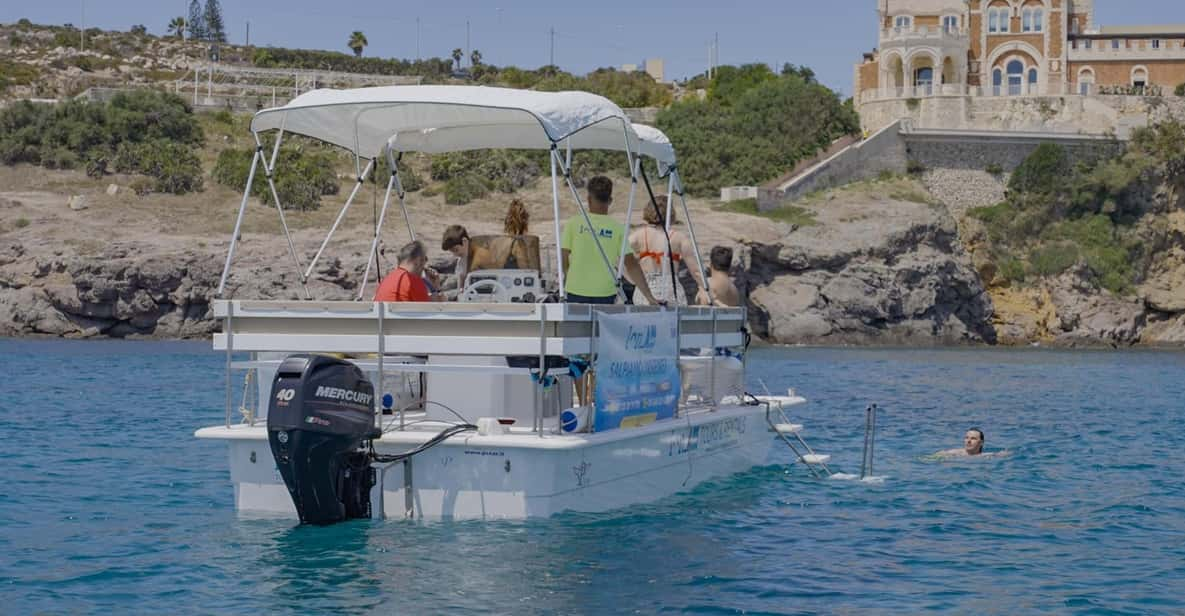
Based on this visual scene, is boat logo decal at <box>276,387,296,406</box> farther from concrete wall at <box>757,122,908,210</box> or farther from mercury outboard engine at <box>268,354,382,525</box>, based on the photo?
concrete wall at <box>757,122,908,210</box>

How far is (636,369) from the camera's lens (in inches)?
428

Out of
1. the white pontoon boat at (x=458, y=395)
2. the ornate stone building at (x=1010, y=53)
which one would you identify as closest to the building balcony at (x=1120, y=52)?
the ornate stone building at (x=1010, y=53)

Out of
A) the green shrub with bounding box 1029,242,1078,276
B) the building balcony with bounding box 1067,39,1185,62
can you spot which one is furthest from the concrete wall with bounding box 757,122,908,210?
the building balcony with bounding box 1067,39,1185,62

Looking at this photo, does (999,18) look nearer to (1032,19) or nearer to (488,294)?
(1032,19)

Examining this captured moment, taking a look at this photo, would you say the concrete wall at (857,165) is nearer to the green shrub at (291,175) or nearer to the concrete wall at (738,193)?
the concrete wall at (738,193)

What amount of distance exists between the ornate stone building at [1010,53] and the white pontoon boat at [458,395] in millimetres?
56254

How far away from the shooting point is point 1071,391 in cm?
2938

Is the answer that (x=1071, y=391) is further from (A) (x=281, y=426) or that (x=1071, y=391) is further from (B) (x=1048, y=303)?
(B) (x=1048, y=303)

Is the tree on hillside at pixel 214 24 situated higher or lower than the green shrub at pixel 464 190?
higher

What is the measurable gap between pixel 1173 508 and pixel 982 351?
3590 cm

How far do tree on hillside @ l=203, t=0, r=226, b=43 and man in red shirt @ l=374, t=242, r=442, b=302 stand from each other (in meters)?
106

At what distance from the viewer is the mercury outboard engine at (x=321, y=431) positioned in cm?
927

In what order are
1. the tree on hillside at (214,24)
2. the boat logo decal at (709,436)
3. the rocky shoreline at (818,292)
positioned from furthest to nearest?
the tree on hillside at (214,24)
the rocky shoreline at (818,292)
the boat logo decal at (709,436)

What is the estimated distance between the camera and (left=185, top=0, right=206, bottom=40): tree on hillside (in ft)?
368
